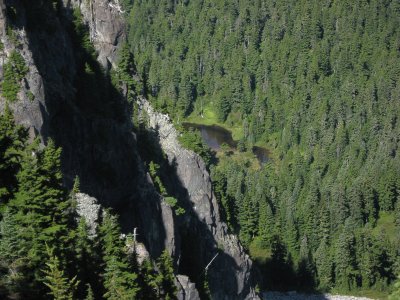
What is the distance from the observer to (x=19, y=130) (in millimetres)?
49562

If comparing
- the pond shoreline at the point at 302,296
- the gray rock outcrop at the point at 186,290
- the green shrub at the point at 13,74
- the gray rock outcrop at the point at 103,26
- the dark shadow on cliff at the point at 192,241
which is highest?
the gray rock outcrop at the point at 103,26

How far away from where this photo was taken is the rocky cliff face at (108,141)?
2375 inches

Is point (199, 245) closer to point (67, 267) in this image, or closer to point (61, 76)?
point (61, 76)

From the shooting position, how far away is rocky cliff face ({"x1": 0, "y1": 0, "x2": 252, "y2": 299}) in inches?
2375

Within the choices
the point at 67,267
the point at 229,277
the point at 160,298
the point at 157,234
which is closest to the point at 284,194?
the point at 229,277

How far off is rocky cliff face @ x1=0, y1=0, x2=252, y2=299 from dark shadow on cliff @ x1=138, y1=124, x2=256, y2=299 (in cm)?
13

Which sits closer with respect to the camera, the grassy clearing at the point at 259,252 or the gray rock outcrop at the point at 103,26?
the gray rock outcrop at the point at 103,26

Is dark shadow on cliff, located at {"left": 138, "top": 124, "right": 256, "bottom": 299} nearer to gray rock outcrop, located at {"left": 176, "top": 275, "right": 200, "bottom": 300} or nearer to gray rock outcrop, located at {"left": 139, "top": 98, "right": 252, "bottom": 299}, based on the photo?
gray rock outcrop, located at {"left": 139, "top": 98, "right": 252, "bottom": 299}

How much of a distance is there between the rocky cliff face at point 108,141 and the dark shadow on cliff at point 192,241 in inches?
5.1

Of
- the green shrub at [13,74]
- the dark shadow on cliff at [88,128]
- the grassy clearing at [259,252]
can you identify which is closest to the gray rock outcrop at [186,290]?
the dark shadow on cliff at [88,128]

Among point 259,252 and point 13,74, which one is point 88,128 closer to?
point 13,74

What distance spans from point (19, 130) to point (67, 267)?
37.2 ft

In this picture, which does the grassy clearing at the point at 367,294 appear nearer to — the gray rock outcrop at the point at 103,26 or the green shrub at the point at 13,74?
the gray rock outcrop at the point at 103,26

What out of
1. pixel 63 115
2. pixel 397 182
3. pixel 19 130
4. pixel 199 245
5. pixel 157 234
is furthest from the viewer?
pixel 397 182
